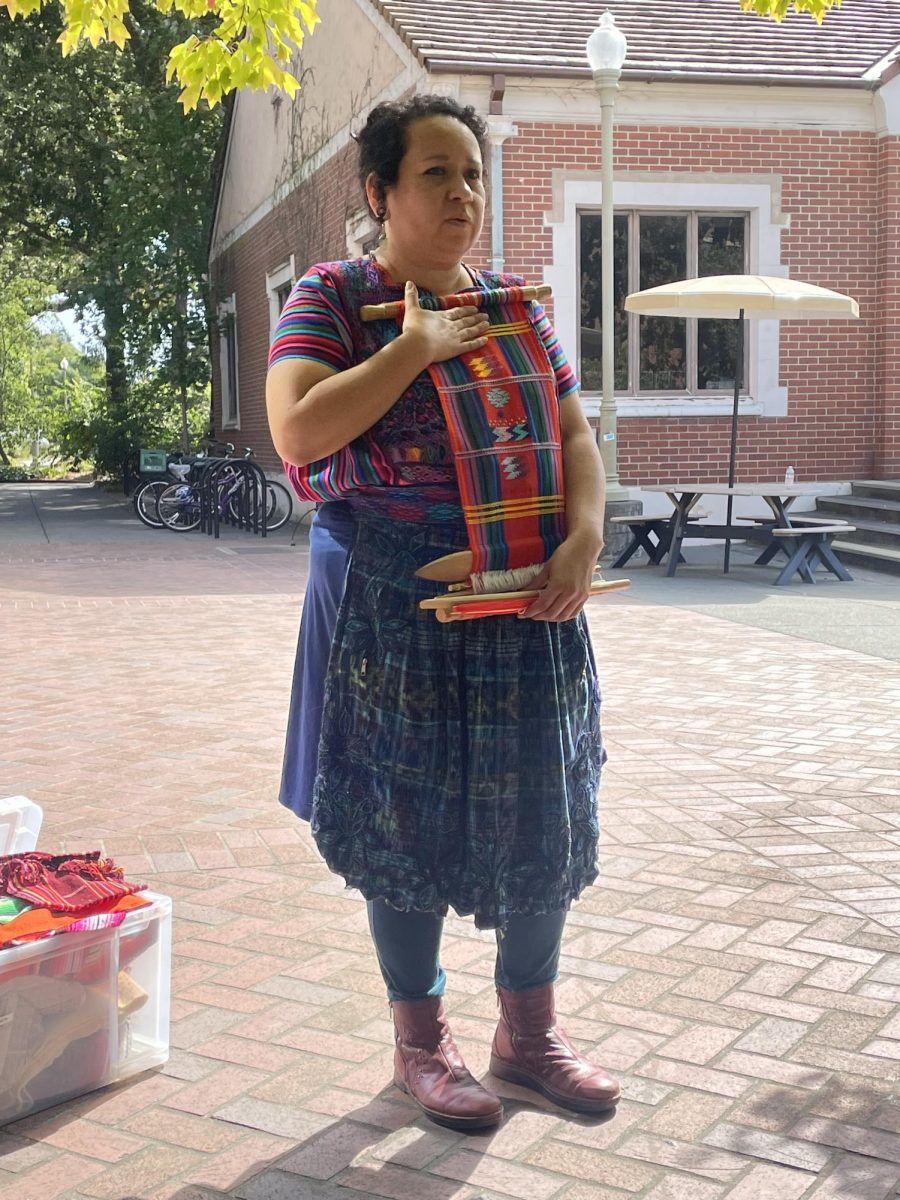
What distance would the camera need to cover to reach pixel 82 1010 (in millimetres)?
2844

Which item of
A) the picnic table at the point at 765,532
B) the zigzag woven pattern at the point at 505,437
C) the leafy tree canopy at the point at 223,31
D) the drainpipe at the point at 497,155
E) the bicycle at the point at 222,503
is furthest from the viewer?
the bicycle at the point at 222,503

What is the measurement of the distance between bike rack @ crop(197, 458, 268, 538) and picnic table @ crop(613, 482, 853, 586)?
6.05m

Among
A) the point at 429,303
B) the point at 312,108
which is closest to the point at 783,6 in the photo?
the point at 429,303

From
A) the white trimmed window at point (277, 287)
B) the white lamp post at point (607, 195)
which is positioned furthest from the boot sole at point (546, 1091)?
the white trimmed window at point (277, 287)

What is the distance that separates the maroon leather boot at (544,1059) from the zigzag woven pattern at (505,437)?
950 mm

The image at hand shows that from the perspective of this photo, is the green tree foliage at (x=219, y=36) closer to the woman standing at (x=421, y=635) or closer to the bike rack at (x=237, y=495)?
the woman standing at (x=421, y=635)

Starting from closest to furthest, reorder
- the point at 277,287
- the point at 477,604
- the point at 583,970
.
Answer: the point at 477,604 < the point at 583,970 < the point at 277,287

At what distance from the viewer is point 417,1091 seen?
2.77m

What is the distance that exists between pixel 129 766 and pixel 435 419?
3.44 meters

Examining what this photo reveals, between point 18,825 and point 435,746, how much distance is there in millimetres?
1263

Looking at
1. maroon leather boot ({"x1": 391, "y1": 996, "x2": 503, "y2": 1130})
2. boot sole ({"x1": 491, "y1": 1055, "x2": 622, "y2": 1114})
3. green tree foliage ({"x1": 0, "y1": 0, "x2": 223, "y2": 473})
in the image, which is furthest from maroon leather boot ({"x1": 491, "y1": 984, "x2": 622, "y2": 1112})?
green tree foliage ({"x1": 0, "y1": 0, "x2": 223, "y2": 473})

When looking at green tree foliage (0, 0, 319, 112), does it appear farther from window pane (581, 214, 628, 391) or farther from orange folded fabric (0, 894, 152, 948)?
window pane (581, 214, 628, 391)

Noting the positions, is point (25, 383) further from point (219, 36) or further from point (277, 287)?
point (219, 36)

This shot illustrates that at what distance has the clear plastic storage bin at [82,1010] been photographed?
272 cm
